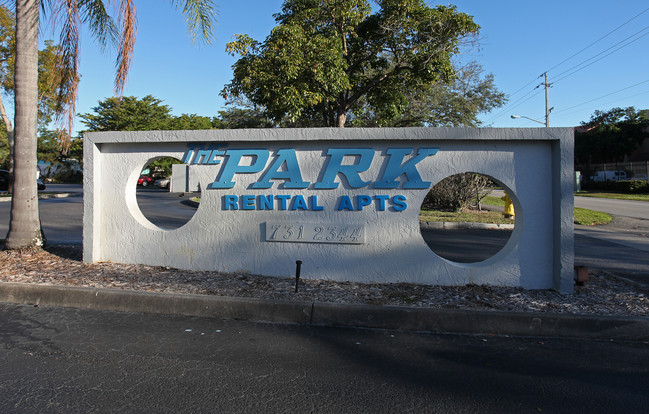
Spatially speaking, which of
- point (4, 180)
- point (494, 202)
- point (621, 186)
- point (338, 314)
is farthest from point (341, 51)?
point (621, 186)

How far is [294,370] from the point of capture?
3822 mm

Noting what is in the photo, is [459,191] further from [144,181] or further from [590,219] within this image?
[144,181]

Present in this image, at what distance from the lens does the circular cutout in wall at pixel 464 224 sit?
30.9 ft

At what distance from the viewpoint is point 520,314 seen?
4797 millimetres

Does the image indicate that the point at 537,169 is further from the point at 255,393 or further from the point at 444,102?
the point at 444,102

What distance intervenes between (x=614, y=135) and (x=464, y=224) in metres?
43.7

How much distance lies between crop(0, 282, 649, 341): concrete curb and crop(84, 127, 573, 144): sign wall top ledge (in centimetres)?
232

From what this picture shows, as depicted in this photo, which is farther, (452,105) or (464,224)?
(452,105)

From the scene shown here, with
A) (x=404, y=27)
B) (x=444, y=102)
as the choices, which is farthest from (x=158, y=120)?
(x=404, y=27)

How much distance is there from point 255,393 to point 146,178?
4524 cm

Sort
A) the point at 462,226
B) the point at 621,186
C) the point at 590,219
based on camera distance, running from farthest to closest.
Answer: the point at 621,186 → the point at 590,219 → the point at 462,226

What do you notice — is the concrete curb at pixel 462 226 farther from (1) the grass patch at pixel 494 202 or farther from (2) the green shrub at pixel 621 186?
(2) the green shrub at pixel 621 186

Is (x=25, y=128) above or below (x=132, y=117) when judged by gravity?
below

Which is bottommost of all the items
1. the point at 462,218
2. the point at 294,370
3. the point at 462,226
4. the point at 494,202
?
the point at 294,370
